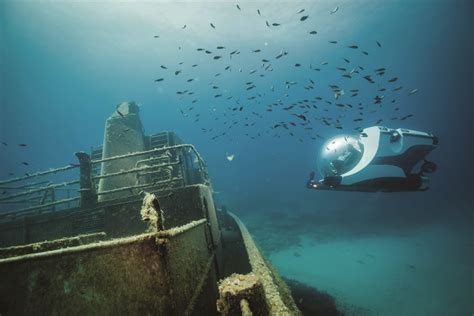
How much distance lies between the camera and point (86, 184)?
641 cm

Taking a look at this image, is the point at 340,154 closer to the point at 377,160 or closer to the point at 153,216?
the point at 377,160

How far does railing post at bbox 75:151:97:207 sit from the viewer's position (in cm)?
634

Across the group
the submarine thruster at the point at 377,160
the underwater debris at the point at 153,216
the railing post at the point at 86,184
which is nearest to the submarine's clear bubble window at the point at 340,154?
the submarine thruster at the point at 377,160

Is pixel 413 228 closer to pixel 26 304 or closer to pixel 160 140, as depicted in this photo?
pixel 160 140

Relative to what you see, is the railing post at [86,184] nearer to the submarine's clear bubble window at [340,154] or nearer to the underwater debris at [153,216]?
the underwater debris at [153,216]

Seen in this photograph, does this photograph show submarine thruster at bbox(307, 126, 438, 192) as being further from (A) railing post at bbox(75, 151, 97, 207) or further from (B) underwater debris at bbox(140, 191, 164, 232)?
(B) underwater debris at bbox(140, 191, 164, 232)

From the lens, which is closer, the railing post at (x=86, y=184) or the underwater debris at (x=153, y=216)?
the underwater debris at (x=153, y=216)

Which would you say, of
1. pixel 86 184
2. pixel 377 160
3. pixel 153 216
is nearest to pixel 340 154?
pixel 377 160

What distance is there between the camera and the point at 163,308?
2.09 metres

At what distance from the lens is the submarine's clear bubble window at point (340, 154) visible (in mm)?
9477

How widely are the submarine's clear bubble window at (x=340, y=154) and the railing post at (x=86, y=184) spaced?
7.80 m

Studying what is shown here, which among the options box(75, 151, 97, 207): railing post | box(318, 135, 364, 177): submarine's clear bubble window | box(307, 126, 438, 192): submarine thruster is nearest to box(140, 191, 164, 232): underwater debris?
box(75, 151, 97, 207): railing post

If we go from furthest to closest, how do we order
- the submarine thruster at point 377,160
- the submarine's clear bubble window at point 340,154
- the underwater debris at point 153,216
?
the submarine's clear bubble window at point 340,154 → the submarine thruster at point 377,160 → the underwater debris at point 153,216

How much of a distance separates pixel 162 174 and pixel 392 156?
826cm
